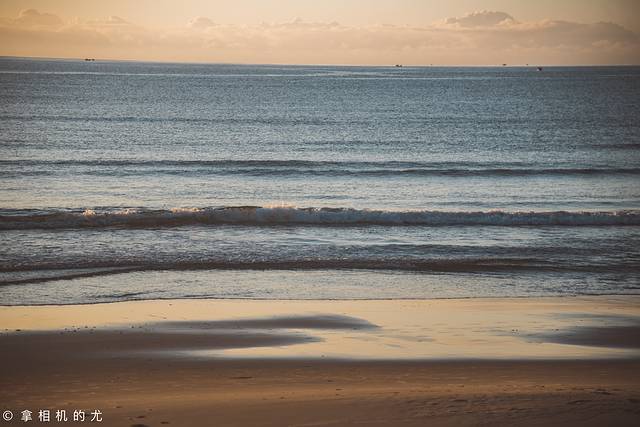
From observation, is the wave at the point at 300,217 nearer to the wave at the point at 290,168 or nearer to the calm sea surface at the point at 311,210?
the calm sea surface at the point at 311,210

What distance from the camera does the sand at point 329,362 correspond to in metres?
9.14

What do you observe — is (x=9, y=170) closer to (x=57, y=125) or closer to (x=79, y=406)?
(x=57, y=125)

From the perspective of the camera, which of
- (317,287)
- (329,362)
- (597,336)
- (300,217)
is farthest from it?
(300,217)

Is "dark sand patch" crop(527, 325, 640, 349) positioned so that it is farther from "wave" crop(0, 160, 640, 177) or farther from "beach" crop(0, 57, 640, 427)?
"wave" crop(0, 160, 640, 177)

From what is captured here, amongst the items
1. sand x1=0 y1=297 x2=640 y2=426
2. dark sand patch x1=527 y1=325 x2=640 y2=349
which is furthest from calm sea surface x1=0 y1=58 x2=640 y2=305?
dark sand patch x1=527 y1=325 x2=640 y2=349

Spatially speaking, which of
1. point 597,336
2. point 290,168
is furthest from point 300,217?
point 597,336

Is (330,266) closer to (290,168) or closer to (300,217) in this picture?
(300,217)

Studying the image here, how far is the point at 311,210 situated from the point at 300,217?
1.99 ft

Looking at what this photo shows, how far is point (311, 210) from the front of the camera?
1014 inches

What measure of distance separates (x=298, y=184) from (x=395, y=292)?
57.1ft

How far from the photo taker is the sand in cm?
914

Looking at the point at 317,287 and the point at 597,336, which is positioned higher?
the point at 597,336

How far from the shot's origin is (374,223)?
25.0 meters

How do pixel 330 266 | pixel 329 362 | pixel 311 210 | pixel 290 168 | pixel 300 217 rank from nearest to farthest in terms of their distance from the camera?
pixel 329 362
pixel 330 266
pixel 300 217
pixel 311 210
pixel 290 168
